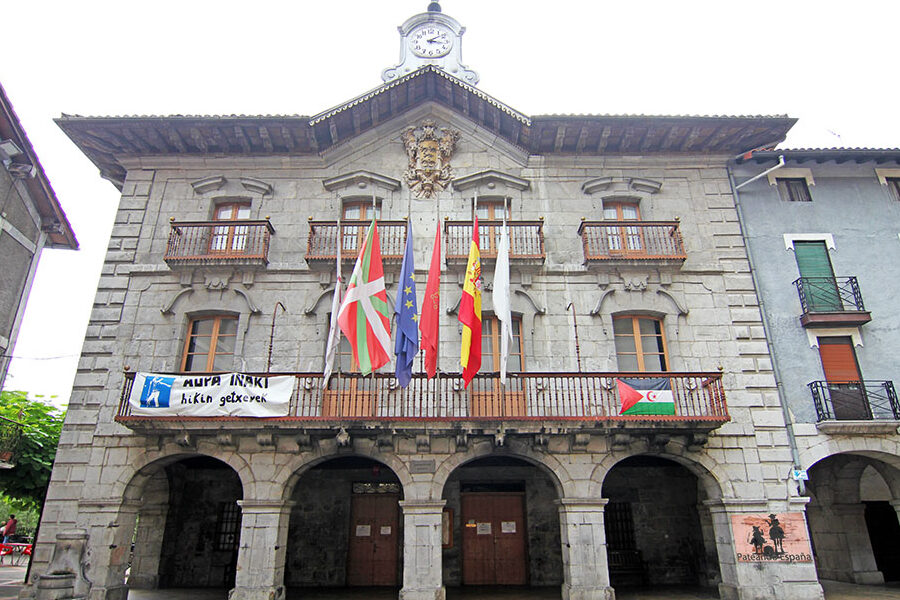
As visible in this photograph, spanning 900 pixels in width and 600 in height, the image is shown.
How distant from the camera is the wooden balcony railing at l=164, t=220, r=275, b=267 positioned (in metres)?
14.3

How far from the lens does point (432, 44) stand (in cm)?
1878

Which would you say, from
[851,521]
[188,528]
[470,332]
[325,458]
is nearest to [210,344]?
[325,458]

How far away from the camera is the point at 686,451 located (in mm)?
12758

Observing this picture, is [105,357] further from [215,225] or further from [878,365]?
[878,365]

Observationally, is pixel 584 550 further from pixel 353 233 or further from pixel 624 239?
pixel 353 233

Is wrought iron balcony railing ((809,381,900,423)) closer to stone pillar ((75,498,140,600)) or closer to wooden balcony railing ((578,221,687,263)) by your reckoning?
wooden balcony railing ((578,221,687,263))

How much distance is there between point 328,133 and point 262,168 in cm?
218

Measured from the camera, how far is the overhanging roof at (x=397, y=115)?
15203 mm

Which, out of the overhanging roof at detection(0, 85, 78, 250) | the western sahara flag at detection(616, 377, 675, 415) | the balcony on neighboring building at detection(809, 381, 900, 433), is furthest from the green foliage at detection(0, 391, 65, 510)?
the balcony on neighboring building at detection(809, 381, 900, 433)

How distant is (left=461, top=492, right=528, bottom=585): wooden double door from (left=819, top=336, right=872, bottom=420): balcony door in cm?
818

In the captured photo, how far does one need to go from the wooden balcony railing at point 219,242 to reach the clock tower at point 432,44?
7326 millimetres

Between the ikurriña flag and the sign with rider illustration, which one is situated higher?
the ikurriña flag

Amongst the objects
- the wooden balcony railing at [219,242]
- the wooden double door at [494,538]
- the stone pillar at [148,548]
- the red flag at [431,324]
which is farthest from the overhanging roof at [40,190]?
the wooden double door at [494,538]

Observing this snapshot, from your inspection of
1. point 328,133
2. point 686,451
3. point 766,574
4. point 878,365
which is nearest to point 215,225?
point 328,133
